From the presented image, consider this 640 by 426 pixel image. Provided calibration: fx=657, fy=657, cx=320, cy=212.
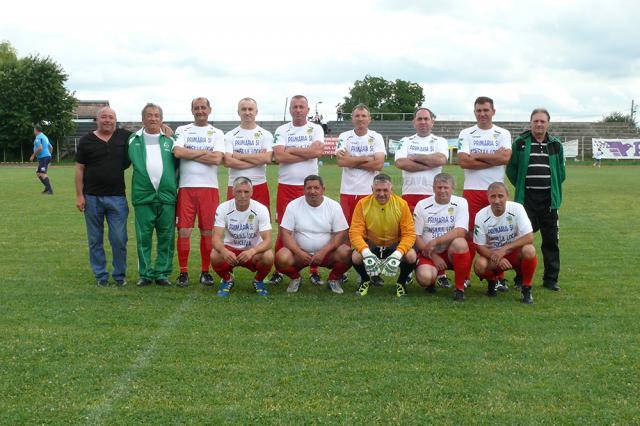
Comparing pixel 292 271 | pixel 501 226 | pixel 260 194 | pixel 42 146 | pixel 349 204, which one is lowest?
A: pixel 292 271

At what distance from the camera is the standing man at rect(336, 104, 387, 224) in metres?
7.08

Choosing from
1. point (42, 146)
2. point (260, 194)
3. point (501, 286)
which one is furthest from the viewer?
point (42, 146)

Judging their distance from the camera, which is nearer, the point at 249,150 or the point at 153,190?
the point at 153,190

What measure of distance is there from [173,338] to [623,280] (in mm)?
4948

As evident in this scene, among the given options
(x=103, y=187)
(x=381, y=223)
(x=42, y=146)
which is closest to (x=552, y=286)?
(x=381, y=223)

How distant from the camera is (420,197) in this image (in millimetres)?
7148

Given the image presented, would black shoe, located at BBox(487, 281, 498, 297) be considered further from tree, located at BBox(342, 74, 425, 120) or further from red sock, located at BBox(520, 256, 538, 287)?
tree, located at BBox(342, 74, 425, 120)

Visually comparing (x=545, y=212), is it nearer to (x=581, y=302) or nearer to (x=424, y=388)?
(x=581, y=302)

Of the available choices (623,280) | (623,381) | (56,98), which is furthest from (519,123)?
(623,381)

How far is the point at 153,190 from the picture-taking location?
688 cm

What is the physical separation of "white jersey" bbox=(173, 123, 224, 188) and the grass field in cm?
113

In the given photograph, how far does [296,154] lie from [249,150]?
524 millimetres

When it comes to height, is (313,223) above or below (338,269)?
above

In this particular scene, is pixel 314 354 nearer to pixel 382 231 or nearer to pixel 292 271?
pixel 292 271
